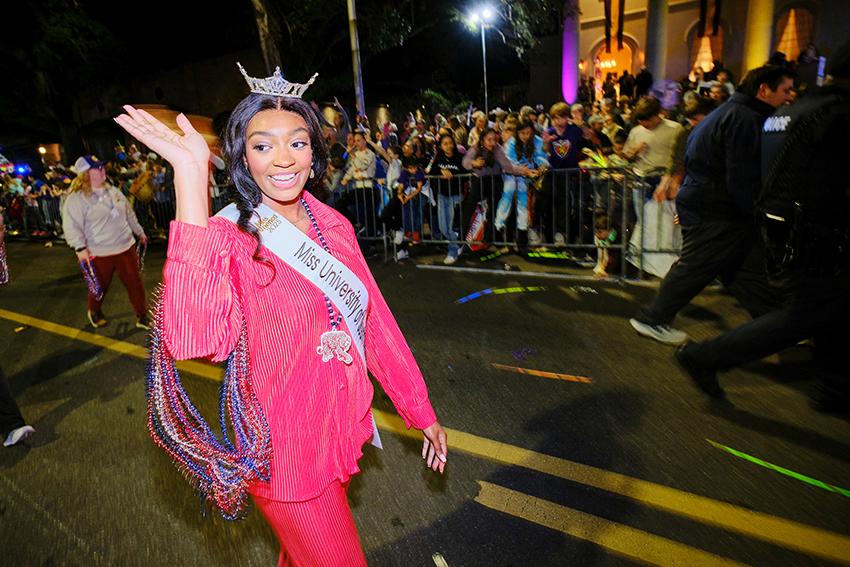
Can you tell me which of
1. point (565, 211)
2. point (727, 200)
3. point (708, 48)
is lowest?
point (565, 211)

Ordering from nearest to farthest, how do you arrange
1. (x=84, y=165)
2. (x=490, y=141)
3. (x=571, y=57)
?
(x=84, y=165) < (x=490, y=141) < (x=571, y=57)

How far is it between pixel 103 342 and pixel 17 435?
7.33 ft

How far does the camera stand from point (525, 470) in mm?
3100

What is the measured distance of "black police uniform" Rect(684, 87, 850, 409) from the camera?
304 cm

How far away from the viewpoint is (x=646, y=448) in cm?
321

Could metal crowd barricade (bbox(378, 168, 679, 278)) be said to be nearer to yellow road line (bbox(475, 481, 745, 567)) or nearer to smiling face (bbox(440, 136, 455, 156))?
smiling face (bbox(440, 136, 455, 156))

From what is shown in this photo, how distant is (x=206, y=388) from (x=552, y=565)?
3.22 m

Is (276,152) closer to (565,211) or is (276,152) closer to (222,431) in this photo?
(222,431)

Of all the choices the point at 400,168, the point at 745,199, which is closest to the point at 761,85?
the point at 745,199

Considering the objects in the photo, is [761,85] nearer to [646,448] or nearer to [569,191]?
[646,448]

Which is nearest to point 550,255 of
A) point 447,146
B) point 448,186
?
point 448,186

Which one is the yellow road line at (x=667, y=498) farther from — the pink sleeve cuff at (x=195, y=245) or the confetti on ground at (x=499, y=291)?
the confetti on ground at (x=499, y=291)

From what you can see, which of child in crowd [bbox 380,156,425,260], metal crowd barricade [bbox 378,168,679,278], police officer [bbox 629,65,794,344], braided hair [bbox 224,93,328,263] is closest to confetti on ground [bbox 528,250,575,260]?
metal crowd barricade [bbox 378,168,679,278]

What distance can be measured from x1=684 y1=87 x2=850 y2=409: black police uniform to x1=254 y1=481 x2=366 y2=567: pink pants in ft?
9.61
